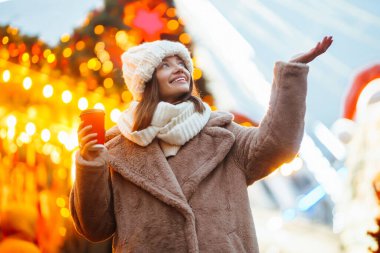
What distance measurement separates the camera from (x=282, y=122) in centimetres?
155

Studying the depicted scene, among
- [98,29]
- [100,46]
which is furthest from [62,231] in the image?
[98,29]

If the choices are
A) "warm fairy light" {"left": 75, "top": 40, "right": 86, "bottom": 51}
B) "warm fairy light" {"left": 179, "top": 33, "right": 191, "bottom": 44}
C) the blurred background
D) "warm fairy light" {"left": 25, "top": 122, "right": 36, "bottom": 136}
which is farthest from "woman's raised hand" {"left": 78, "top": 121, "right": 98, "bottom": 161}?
"warm fairy light" {"left": 25, "top": 122, "right": 36, "bottom": 136}

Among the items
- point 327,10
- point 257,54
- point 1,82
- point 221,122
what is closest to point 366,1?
point 327,10

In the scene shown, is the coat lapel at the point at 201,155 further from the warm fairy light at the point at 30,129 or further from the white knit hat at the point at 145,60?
the warm fairy light at the point at 30,129

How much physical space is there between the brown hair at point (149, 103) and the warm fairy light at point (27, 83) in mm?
2849

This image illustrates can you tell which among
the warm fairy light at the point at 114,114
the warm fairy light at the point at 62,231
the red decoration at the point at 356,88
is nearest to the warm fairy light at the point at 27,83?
the warm fairy light at the point at 114,114

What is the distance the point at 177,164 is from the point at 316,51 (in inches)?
19.5

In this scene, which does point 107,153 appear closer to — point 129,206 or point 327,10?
point 129,206

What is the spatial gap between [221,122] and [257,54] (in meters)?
3.87

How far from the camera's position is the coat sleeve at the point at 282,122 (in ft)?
5.06

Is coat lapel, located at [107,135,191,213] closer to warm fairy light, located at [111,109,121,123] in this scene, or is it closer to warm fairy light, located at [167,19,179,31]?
warm fairy light, located at [111,109,121,123]

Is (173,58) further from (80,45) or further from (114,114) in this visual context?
(80,45)

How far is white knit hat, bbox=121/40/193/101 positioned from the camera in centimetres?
183

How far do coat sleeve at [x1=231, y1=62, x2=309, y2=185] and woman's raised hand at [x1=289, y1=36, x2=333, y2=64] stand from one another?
0.09 feet
